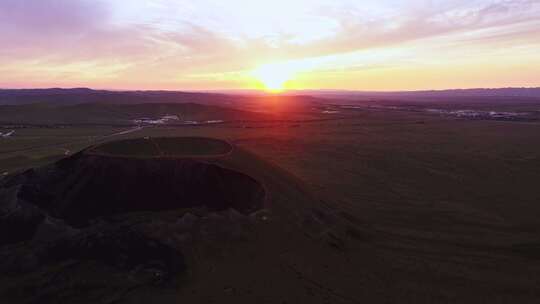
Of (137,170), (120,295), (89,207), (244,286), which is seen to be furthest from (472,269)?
(89,207)

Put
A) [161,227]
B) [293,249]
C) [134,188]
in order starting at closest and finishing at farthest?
[293,249] → [161,227] → [134,188]

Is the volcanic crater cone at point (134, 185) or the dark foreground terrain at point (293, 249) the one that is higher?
the volcanic crater cone at point (134, 185)

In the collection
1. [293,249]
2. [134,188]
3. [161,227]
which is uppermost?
[134,188]

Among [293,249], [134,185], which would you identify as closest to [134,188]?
[134,185]

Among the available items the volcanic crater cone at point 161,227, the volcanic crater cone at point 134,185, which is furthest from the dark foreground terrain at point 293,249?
the volcanic crater cone at point 134,185

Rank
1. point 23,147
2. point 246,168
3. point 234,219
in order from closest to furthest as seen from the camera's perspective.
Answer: point 234,219 < point 246,168 < point 23,147

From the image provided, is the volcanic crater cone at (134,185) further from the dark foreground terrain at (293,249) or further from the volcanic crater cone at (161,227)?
the dark foreground terrain at (293,249)

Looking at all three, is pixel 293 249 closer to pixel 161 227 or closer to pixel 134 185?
pixel 161 227

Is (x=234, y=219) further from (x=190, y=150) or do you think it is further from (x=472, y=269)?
(x=472, y=269)

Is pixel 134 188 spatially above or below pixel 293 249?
above
